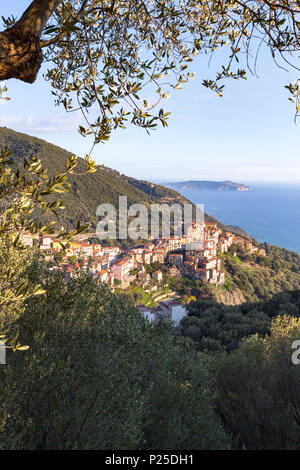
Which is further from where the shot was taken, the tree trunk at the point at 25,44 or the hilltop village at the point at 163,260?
the hilltop village at the point at 163,260

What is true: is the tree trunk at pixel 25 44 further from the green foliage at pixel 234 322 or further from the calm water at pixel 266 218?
the calm water at pixel 266 218

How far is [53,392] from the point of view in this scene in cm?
403

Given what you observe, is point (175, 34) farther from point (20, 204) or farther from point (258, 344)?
point (258, 344)

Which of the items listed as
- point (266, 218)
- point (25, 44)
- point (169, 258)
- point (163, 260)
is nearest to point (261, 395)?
point (25, 44)

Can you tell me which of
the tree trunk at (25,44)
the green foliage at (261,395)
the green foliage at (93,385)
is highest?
the tree trunk at (25,44)

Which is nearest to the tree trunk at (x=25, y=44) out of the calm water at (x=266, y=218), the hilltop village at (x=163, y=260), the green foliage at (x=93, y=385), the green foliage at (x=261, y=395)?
the green foliage at (x=93, y=385)

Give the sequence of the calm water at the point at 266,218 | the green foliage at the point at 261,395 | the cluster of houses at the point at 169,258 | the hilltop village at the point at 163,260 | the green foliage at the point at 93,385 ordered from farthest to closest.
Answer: the calm water at the point at 266,218
the cluster of houses at the point at 169,258
the hilltop village at the point at 163,260
the green foliage at the point at 261,395
the green foliage at the point at 93,385

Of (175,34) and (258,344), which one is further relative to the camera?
(258,344)

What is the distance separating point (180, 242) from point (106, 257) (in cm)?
1916

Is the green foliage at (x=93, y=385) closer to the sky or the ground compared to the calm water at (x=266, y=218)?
closer to the sky

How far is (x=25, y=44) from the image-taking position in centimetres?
163

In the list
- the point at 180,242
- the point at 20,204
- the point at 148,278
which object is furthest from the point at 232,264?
the point at 20,204

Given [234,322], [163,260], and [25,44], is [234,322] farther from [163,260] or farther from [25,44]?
[163,260]

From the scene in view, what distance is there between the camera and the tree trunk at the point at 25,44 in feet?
5.23
